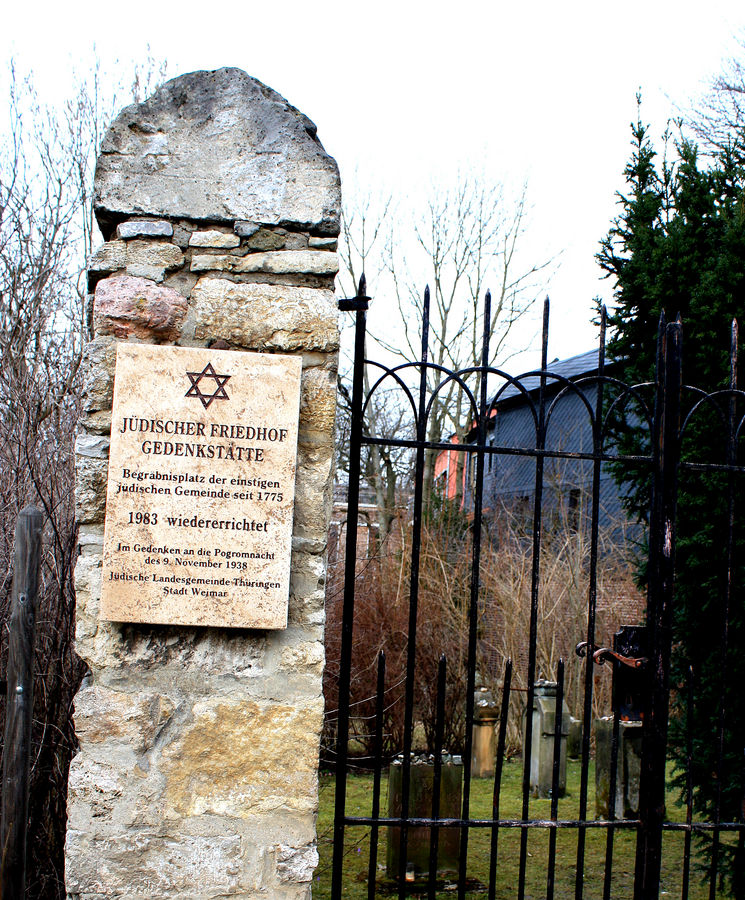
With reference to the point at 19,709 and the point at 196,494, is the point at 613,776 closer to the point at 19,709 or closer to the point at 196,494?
the point at 196,494

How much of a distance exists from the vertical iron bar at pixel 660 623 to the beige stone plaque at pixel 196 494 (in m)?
1.37

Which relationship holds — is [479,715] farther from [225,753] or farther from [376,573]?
[225,753]

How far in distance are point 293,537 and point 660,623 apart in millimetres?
1380

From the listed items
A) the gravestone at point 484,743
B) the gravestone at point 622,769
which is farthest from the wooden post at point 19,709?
the gravestone at point 484,743

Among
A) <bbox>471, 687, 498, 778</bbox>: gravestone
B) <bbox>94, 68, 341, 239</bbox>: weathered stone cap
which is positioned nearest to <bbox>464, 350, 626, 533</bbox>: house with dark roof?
<bbox>471, 687, 498, 778</bbox>: gravestone

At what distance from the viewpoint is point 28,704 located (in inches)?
114

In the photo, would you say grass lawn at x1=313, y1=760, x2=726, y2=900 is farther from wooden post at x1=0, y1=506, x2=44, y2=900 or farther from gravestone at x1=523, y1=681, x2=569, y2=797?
wooden post at x1=0, y1=506, x2=44, y2=900

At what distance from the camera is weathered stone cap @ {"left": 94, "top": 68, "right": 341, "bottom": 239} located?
8.59 feet

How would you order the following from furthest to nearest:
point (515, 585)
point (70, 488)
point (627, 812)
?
point (515, 585)
point (627, 812)
point (70, 488)

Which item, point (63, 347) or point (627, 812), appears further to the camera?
point (63, 347)

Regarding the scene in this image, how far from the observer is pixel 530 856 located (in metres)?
5.19

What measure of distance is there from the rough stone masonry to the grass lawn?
2.30m

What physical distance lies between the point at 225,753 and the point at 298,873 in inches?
16.7

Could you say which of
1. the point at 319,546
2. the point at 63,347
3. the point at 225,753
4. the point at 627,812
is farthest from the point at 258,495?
the point at 63,347
